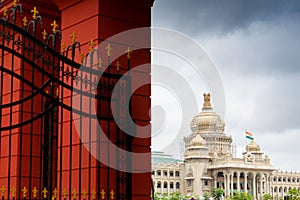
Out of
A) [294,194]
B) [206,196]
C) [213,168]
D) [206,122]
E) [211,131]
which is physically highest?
[206,122]

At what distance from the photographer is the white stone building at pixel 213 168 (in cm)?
5234

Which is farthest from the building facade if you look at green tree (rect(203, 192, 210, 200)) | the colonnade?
the colonnade

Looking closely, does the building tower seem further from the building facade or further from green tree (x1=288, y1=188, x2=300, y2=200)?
the building facade

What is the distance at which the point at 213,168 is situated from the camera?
177 ft

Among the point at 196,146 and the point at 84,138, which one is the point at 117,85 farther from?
the point at 196,146

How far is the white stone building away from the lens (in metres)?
52.3

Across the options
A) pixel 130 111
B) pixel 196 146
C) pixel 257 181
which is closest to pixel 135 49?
pixel 130 111

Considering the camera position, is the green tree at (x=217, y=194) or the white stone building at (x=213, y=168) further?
the white stone building at (x=213, y=168)

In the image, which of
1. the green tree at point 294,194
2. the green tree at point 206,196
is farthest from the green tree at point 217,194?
the green tree at point 294,194

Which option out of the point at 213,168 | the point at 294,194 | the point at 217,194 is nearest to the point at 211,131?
the point at 213,168

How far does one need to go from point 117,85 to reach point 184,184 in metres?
49.3

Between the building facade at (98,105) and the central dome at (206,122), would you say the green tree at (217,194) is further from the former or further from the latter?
the building facade at (98,105)

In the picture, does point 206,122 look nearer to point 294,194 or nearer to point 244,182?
point 244,182

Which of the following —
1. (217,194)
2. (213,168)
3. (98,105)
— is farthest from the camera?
(213,168)
